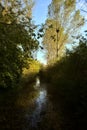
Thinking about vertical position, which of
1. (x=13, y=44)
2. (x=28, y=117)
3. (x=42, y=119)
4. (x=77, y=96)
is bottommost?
(x=42, y=119)

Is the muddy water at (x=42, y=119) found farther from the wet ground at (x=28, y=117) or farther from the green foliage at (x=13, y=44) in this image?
the green foliage at (x=13, y=44)

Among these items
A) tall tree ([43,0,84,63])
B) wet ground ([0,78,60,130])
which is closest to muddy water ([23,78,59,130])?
wet ground ([0,78,60,130])

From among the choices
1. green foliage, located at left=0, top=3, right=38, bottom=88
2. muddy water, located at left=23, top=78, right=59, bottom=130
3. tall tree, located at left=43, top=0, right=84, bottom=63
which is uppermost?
tall tree, located at left=43, top=0, right=84, bottom=63

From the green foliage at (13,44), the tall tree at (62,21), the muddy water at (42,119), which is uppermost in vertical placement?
the tall tree at (62,21)

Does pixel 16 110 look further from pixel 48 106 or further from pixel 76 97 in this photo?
pixel 76 97

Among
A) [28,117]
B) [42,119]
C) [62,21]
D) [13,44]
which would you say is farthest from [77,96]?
[62,21]

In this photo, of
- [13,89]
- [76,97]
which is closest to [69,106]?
[76,97]

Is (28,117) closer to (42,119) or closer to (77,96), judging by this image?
(42,119)

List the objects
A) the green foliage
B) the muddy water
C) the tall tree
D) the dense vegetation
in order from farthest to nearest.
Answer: the tall tree, the green foliage, the dense vegetation, the muddy water

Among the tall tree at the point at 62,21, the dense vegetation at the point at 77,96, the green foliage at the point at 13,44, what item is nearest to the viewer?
the dense vegetation at the point at 77,96

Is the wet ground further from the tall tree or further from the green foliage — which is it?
the tall tree

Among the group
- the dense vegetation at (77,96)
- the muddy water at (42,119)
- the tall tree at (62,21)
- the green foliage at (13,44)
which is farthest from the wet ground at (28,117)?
the tall tree at (62,21)

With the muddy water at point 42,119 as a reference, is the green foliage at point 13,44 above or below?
above

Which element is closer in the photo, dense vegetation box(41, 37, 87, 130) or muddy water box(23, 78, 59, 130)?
muddy water box(23, 78, 59, 130)
